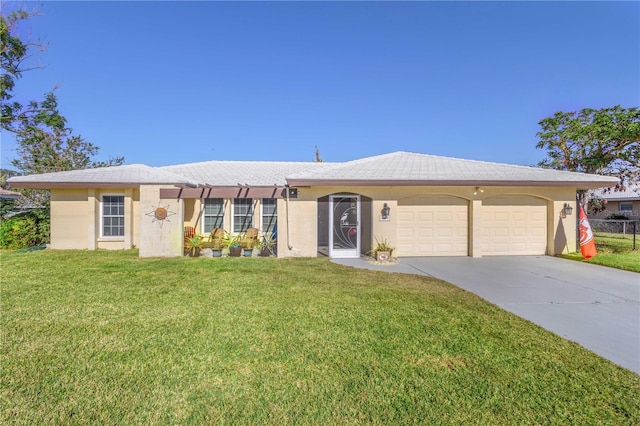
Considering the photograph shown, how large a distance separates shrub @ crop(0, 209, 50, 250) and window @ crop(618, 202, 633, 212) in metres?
45.9

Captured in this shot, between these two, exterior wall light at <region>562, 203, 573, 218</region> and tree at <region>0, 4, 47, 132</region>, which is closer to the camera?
exterior wall light at <region>562, 203, 573, 218</region>

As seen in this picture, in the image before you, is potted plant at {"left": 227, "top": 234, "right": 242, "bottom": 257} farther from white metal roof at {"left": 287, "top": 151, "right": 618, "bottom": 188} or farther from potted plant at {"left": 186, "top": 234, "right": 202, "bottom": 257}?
white metal roof at {"left": 287, "top": 151, "right": 618, "bottom": 188}

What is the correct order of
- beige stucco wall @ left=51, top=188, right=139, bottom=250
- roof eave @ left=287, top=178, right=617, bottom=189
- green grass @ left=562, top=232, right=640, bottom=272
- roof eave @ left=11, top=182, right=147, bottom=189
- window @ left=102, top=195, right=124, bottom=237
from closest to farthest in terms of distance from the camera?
green grass @ left=562, top=232, right=640, bottom=272, roof eave @ left=287, top=178, right=617, bottom=189, roof eave @ left=11, top=182, right=147, bottom=189, beige stucco wall @ left=51, top=188, right=139, bottom=250, window @ left=102, top=195, right=124, bottom=237

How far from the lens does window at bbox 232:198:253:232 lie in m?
13.8

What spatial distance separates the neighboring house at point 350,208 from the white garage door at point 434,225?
0.14 ft

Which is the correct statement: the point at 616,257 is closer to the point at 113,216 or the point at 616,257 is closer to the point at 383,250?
the point at 383,250

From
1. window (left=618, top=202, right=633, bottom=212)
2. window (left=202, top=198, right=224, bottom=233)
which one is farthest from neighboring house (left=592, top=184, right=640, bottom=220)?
window (left=202, top=198, right=224, bottom=233)

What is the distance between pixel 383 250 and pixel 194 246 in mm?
7488

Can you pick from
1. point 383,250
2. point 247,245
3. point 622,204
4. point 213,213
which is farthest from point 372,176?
point 622,204

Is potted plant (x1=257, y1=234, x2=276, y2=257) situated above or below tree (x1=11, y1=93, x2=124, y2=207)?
below

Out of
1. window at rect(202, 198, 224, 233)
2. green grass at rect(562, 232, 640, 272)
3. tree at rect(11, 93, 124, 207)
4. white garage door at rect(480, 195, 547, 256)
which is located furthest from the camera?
tree at rect(11, 93, 124, 207)

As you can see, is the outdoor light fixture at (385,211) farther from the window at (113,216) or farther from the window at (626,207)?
the window at (626,207)

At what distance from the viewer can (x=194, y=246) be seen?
11828mm

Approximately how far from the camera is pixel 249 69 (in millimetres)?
16750
